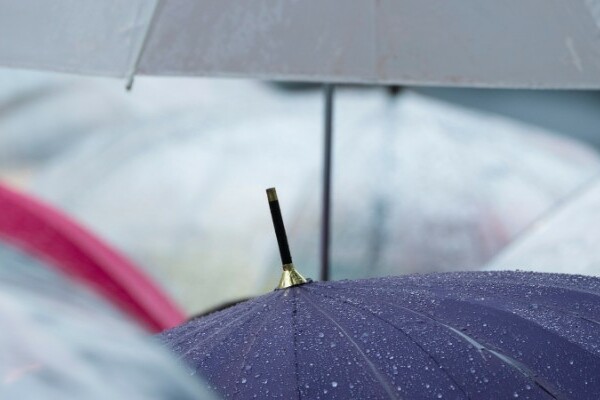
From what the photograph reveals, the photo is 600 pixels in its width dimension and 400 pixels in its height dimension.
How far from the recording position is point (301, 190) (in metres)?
5.42

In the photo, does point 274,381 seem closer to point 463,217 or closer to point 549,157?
point 463,217

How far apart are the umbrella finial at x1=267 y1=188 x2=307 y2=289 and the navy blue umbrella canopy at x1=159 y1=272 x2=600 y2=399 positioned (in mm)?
23

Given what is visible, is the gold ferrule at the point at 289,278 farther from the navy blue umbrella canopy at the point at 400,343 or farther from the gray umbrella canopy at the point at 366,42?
the gray umbrella canopy at the point at 366,42

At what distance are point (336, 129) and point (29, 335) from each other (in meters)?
4.44

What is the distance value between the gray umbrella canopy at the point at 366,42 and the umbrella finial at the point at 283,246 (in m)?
0.66

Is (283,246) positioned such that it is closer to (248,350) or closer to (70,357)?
(248,350)

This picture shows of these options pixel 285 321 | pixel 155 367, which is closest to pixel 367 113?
pixel 285 321

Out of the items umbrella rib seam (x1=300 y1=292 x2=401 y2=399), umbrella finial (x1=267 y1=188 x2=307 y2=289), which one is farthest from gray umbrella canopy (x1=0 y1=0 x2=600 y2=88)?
umbrella rib seam (x1=300 y1=292 x2=401 y2=399)

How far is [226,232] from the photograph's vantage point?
5.30 m

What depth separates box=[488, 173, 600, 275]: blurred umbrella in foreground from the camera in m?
3.66

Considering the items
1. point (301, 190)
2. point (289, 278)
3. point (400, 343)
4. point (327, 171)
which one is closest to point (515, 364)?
Answer: point (400, 343)

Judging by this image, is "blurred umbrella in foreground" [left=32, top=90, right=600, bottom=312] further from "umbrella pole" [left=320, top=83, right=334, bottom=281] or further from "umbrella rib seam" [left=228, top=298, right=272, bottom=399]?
"umbrella rib seam" [left=228, top=298, right=272, bottom=399]

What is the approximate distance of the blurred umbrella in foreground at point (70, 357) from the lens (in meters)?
1.12

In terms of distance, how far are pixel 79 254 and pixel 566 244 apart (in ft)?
6.15
